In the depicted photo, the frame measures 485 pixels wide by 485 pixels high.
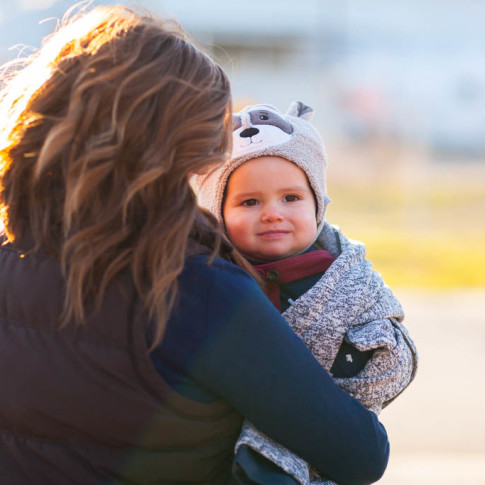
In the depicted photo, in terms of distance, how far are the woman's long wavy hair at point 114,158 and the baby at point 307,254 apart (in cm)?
46

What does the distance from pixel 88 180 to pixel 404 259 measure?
8578 mm

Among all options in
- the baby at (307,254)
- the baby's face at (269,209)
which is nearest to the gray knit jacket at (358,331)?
the baby at (307,254)

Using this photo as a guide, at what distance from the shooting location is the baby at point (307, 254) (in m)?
1.70

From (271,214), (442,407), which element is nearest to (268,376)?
(271,214)

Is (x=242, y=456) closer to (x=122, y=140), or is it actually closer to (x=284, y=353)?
(x=284, y=353)

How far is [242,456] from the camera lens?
1.38 m

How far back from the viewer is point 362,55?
30891mm

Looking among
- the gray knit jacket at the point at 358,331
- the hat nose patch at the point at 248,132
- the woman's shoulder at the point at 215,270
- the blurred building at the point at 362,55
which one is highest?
the woman's shoulder at the point at 215,270

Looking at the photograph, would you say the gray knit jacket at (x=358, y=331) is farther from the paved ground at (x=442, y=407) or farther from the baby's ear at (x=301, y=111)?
the paved ground at (x=442, y=407)

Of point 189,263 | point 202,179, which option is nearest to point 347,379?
point 189,263

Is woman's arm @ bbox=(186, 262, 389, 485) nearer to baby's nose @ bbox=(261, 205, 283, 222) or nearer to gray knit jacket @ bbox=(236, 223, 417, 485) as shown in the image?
gray knit jacket @ bbox=(236, 223, 417, 485)

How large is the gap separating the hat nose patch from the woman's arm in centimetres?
75

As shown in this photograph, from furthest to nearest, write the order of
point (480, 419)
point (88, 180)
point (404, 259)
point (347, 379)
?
point (404, 259) → point (480, 419) → point (347, 379) → point (88, 180)

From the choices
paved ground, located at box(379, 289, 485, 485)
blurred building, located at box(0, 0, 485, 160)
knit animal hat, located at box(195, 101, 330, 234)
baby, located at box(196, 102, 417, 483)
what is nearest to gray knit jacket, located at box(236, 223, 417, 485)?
baby, located at box(196, 102, 417, 483)
